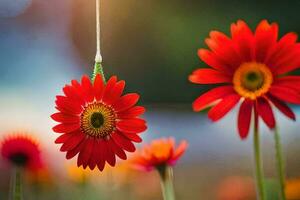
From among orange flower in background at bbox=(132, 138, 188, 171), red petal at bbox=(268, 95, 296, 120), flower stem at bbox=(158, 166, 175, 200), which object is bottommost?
flower stem at bbox=(158, 166, 175, 200)

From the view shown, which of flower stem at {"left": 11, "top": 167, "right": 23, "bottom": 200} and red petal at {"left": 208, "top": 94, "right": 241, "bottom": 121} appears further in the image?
flower stem at {"left": 11, "top": 167, "right": 23, "bottom": 200}

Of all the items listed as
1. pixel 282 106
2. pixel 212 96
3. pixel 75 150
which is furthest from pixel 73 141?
pixel 282 106

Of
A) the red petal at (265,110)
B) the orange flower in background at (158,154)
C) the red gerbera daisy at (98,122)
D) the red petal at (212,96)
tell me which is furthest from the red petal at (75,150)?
the red petal at (265,110)

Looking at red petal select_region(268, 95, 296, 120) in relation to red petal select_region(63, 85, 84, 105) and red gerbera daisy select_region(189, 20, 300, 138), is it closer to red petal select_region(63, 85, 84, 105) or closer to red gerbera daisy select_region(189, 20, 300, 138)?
red gerbera daisy select_region(189, 20, 300, 138)

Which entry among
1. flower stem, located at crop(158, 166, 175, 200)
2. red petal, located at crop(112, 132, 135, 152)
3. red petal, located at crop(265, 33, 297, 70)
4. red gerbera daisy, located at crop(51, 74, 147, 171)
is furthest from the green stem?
red petal, located at crop(265, 33, 297, 70)

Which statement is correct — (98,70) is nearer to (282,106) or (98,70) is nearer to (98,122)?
(98,122)
